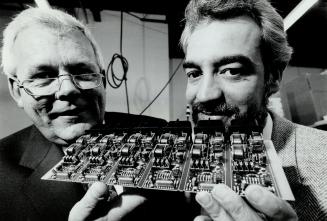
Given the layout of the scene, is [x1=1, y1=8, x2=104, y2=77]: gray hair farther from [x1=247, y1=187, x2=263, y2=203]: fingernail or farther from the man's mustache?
[x1=247, y1=187, x2=263, y2=203]: fingernail

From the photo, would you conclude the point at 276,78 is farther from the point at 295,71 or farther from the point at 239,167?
the point at 295,71

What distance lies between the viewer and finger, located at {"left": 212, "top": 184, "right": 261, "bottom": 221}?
95 cm

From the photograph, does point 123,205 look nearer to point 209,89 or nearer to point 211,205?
point 211,205

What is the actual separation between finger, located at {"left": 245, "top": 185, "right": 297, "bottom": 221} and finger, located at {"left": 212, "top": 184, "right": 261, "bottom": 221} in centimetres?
4

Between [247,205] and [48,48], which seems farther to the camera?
[48,48]

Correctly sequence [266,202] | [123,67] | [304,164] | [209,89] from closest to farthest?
[266,202], [304,164], [209,89], [123,67]

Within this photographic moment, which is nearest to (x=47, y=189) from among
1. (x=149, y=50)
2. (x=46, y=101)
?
(x=46, y=101)

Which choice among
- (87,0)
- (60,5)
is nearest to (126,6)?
(87,0)

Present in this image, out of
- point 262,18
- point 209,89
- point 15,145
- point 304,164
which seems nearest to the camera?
point 304,164

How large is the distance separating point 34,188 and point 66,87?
762 mm

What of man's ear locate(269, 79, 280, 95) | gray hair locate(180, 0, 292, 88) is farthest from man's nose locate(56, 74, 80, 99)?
man's ear locate(269, 79, 280, 95)

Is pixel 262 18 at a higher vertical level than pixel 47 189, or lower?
higher

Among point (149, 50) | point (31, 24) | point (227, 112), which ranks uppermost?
point (31, 24)

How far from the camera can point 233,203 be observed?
949mm
